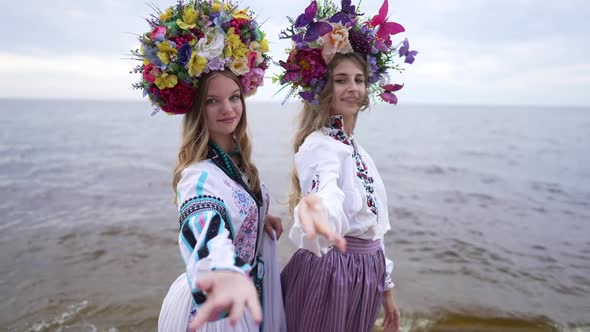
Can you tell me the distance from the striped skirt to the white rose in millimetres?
1159

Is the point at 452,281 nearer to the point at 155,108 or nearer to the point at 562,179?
the point at 155,108

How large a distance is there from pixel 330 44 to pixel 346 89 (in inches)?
10.4

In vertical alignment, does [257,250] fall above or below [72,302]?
above

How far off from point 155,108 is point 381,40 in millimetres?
1378

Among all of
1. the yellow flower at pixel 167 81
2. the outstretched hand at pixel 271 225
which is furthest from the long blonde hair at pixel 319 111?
the yellow flower at pixel 167 81

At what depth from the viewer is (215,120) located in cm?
206

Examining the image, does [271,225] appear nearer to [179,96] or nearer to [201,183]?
[201,183]

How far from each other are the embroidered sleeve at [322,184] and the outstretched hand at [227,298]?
0.36 metres

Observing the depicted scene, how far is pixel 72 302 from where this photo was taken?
173 inches

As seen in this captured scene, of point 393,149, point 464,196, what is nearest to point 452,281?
point 464,196

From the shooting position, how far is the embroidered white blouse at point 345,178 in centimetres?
184

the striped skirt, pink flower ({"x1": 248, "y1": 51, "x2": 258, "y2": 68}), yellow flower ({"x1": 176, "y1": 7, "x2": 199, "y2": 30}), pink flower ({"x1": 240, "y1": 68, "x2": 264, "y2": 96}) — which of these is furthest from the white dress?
yellow flower ({"x1": 176, "y1": 7, "x2": 199, "y2": 30})

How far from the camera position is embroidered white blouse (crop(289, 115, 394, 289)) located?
6.04ft

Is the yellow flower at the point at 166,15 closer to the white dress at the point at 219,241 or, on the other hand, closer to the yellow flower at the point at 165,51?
the yellow flower at the point at 165,51
